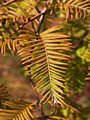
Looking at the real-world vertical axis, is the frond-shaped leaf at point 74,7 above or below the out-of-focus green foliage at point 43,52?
above

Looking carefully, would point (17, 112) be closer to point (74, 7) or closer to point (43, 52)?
point (43, 52)

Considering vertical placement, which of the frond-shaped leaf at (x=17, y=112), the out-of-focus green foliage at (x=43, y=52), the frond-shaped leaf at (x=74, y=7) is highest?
the frond-shaped leaf at (x=74, y=7)

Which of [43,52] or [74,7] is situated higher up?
[74,7]

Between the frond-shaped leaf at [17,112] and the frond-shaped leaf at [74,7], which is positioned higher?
the frond-shaped leaf at [74,7]

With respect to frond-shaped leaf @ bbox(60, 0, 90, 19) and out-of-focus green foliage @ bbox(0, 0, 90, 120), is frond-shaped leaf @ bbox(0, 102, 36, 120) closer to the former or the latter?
out-of-focus green foliage @ bbox(0, 0, 90, 120)

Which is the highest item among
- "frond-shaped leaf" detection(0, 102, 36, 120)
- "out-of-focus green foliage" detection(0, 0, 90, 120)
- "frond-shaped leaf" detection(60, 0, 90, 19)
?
"frond-shaped leaf" detection(60, 0, 90, 19)

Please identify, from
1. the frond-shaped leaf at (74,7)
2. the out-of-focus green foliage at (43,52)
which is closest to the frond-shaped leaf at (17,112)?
the out-of-focus green foliage at (43,52)

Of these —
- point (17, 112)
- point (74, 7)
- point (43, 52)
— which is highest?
point (74, 7)

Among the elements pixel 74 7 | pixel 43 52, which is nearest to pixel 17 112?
pixel 43 52

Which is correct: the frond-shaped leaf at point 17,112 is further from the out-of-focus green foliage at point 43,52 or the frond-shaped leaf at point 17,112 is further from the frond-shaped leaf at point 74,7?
the frond-shaped leaf at point 74,7

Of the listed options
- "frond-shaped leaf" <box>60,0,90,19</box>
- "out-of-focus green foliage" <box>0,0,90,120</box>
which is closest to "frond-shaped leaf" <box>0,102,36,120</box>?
"out-of-focus green foliage" <box>0,0,90,120</box>

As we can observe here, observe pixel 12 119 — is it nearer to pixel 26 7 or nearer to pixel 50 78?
pixel 50 78

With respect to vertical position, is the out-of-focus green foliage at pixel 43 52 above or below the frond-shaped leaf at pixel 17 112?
above
